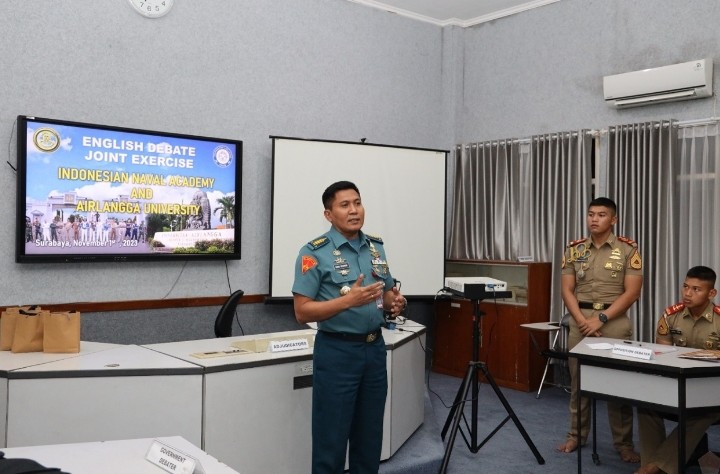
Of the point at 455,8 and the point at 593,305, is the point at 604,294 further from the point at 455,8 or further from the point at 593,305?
the point at 455,8

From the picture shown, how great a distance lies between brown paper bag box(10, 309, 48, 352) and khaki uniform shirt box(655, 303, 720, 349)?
344cm

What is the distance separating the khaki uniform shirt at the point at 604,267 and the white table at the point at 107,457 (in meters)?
2.97

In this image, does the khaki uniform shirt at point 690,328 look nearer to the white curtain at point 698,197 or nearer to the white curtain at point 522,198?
the white curtain at point 698,197

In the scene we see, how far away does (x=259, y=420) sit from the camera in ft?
9.74

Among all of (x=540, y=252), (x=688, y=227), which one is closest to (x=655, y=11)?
(x=688, y=227)

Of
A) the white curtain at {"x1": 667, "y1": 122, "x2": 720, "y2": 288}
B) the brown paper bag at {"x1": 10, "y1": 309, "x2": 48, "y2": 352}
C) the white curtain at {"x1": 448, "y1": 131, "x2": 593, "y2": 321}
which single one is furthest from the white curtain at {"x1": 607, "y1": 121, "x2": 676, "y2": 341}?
the brown paper bag at {"x1": 10, "y1": 309, "x2": 48, "y2": 352}

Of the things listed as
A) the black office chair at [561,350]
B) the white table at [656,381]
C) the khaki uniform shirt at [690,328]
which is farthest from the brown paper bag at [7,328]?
the black office chair at [561,350]

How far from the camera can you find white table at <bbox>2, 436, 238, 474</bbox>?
1541 millimetres

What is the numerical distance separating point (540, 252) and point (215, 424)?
3774 millimetres

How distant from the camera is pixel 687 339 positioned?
3.65 m

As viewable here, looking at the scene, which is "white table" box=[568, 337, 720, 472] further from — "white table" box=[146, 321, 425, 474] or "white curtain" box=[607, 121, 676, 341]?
"white curtain" box=[607, 121, 676, 341]

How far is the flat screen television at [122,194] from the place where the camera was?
4051 mm

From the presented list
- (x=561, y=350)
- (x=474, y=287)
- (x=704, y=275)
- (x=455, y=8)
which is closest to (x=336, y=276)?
(x=474, y=287)

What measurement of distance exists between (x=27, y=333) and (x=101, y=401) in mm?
634
